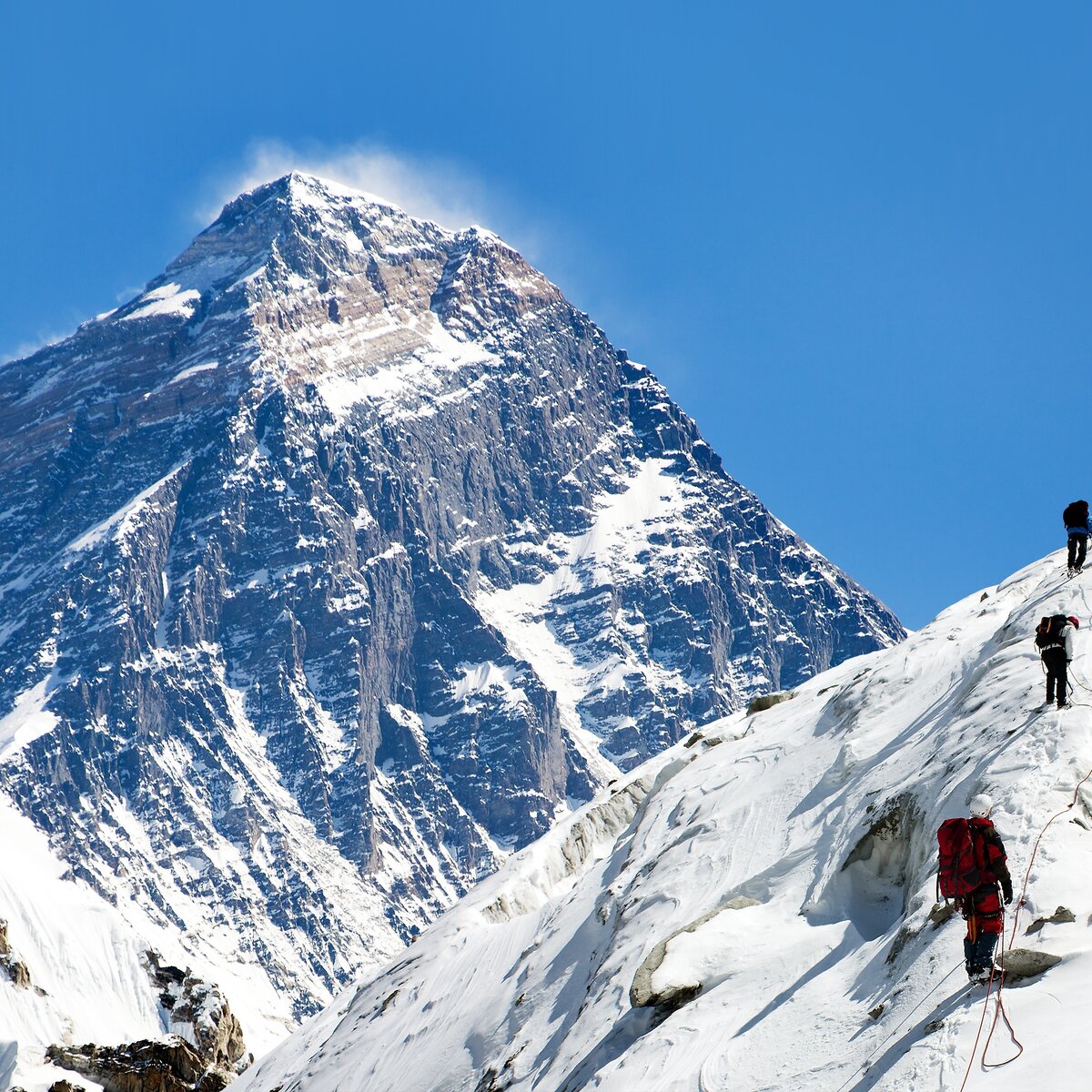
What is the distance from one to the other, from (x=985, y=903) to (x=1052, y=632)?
8208 millimetres

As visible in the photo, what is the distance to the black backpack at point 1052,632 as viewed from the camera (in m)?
26.2

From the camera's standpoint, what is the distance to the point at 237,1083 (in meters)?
62.8

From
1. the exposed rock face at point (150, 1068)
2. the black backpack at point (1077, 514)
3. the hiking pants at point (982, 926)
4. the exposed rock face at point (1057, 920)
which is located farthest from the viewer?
the exposed rock face at point (150, 1068)

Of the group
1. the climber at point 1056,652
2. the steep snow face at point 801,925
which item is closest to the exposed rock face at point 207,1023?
the steep snow face at point 801,925

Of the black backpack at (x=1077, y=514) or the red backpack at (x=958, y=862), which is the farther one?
the black backpack at (x=1077, y=514)

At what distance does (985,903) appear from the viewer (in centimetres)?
1927

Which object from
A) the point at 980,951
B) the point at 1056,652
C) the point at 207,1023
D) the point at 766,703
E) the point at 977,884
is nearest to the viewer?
the point at 977,884

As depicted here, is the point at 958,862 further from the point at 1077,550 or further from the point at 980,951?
the point at 1077,550

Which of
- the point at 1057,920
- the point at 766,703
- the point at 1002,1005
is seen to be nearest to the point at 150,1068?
the point at 766,703

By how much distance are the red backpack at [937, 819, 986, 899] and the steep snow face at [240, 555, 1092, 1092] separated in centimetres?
135

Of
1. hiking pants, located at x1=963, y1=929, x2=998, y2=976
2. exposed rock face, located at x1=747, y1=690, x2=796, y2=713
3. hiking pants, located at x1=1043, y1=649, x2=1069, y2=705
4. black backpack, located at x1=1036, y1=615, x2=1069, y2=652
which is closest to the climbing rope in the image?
hiking pants, located at x1=1043, y1=649, x2=1069, y2=705

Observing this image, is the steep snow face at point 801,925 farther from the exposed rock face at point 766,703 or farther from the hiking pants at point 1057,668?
the exposed rock face at point 766,703

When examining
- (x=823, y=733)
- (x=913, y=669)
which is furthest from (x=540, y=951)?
(x=913, y=669)

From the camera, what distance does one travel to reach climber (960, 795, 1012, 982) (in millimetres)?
19297
